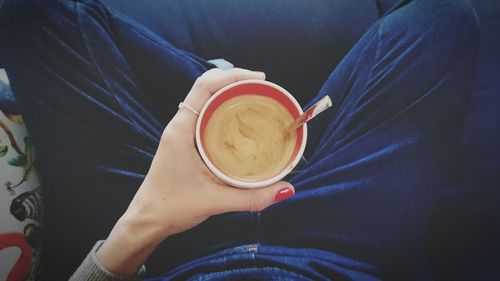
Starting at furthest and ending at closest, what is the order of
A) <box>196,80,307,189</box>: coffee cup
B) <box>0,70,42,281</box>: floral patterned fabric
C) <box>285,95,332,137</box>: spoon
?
<box>0,70,42,281</box>: floral patterned fabric < <box>196,80,307,189</box>: coffee cup < <box>285,95,332,137</box>: spoon

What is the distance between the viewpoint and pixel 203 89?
0.76 m

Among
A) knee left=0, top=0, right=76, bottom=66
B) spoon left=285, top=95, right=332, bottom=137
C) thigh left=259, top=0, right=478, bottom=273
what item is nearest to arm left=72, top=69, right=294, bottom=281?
spoon left=285, top=95, right=332, bottom=137

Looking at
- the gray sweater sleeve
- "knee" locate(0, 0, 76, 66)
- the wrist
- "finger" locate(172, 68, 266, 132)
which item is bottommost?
the gray sweater sleeve

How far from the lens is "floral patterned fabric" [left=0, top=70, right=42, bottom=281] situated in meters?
0.89

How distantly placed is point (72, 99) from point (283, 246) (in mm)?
675

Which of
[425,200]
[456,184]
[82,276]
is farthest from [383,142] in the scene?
[82,276]

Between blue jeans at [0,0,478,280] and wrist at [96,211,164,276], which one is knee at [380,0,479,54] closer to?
blue jeans at [0,0,478,280]

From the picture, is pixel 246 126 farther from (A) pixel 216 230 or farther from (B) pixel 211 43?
(B) pixel 211 43

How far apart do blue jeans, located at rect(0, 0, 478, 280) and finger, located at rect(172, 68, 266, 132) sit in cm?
26

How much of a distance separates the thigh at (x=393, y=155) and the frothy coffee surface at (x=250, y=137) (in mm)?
236

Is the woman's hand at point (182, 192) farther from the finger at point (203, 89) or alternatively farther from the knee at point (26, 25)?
the knee at point (26, 25)

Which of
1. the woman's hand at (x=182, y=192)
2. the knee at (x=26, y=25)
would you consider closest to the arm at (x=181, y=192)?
the woman's hand at (x=182, y=192)

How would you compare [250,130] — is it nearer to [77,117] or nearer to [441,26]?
[77,117]

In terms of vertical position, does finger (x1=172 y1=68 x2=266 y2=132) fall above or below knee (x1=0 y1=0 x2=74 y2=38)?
below
